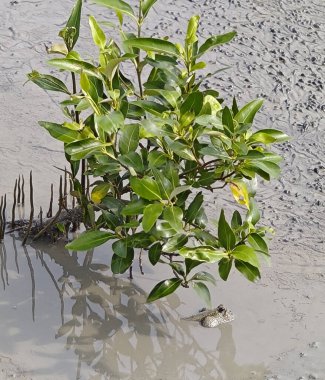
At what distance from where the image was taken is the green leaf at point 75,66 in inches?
151

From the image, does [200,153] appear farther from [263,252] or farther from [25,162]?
[25,162]

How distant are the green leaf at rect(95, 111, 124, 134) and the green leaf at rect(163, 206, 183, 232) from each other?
383mm

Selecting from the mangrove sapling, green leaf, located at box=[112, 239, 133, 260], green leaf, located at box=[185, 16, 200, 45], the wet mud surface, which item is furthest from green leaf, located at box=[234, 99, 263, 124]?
the wet mud surface

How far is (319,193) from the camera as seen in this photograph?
5.29 meters

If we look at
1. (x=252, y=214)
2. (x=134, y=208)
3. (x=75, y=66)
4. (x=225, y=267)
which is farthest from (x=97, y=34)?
(x=225, y=267)

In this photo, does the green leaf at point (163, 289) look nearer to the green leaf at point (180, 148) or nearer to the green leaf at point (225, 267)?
the green leaf at point (225, 267)

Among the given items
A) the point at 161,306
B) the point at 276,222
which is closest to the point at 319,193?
the point at 276,222

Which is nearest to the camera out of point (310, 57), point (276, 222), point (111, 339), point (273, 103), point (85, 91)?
point (85, 91)

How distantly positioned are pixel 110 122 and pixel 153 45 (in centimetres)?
38

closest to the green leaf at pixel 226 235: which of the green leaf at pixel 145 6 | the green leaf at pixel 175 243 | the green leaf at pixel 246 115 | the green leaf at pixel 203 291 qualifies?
the green leaf at pixel 175 243

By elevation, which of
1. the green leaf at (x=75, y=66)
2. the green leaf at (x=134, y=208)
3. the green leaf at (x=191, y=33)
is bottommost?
the green leaf at (x=134, y=208)

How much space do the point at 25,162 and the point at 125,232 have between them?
4.48 ft

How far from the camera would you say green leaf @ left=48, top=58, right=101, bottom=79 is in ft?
12.6

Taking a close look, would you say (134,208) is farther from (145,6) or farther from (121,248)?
(145,6)
